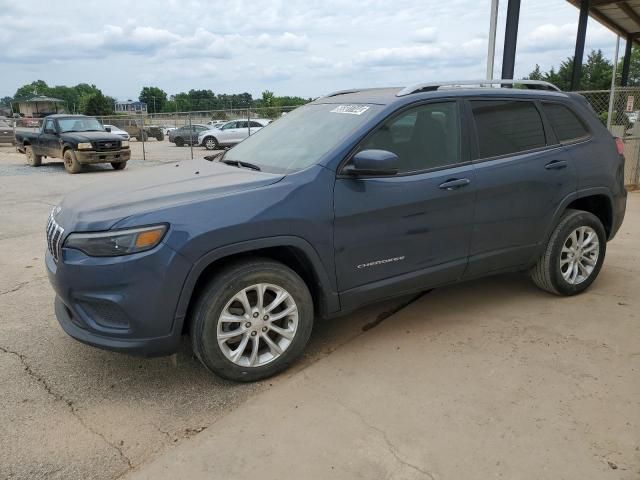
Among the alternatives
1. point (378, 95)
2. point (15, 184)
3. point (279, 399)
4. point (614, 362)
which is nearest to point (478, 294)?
point (614, 362)

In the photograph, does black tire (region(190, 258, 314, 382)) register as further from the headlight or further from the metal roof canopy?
the metal roof canopy

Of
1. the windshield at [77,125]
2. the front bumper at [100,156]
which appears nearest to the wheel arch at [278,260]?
the front bumper at [100,156]

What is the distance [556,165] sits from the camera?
415 centimetres

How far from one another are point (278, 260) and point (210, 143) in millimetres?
23881

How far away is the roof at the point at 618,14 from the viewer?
16875mm

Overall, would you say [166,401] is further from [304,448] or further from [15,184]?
[15,184]

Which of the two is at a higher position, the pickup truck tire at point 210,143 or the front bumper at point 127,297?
the pickup truck tire at point 210,143

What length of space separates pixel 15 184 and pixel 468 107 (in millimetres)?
12685

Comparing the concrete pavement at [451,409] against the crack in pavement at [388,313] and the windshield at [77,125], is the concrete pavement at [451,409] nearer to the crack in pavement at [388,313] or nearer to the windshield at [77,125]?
the crack in pavement at [388,313]

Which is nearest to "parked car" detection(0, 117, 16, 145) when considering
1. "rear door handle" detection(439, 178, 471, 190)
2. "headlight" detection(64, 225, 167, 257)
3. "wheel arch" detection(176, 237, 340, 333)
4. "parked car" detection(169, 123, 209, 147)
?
"parked car" detection(169, 123, 209, 147)

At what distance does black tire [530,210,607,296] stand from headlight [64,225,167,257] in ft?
10.0

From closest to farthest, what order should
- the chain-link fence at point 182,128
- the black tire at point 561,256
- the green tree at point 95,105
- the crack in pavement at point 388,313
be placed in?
1. the crack in pavement at point 388,313
2. the black tire at point 561,256
3. the chain-link fence at point 182,128
4. the green tree at point 95,105

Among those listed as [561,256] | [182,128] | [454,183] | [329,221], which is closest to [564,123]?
[561,256]

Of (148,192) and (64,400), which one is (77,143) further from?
(64,400)
